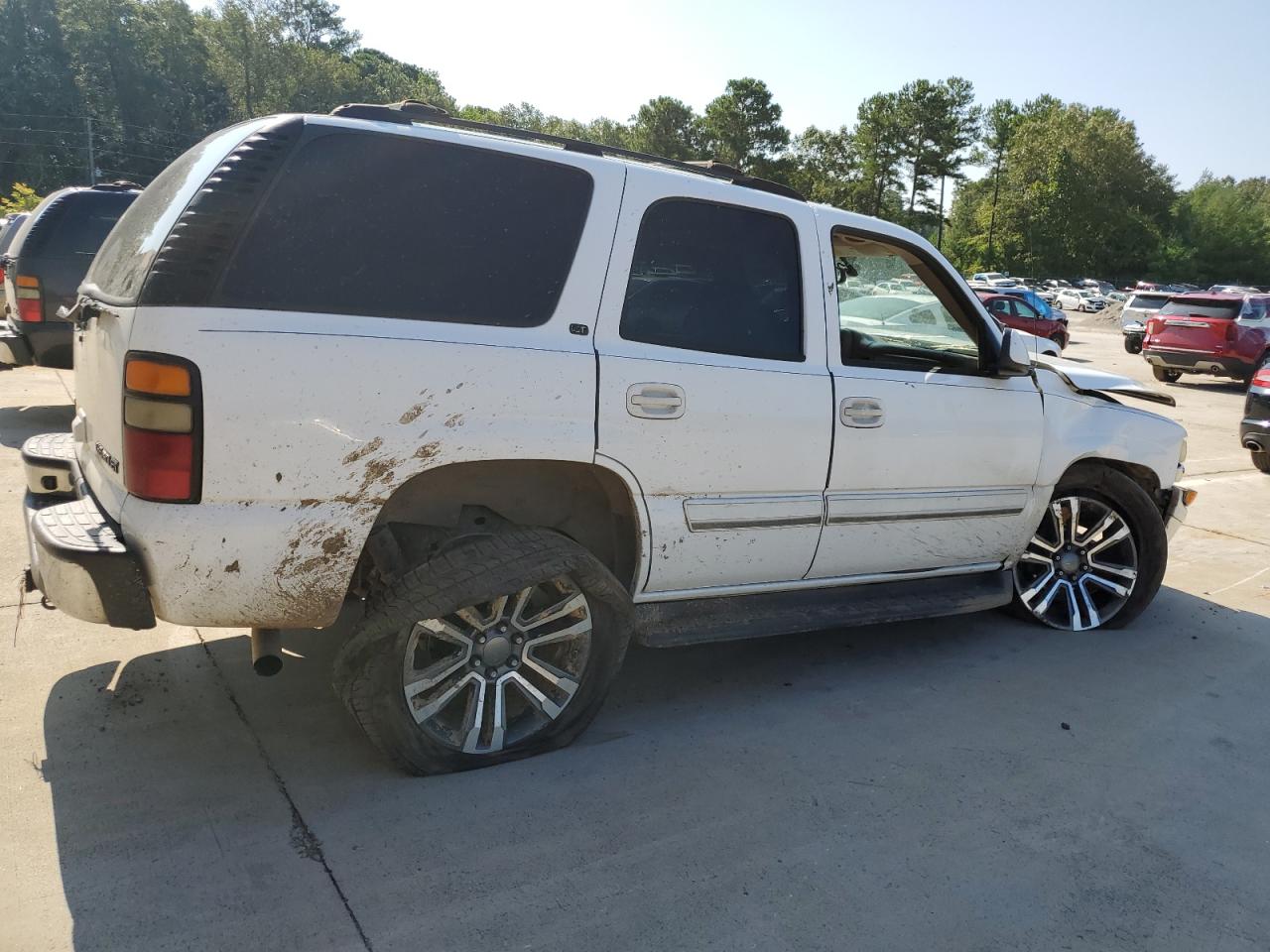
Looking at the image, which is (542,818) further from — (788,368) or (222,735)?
(788,368)

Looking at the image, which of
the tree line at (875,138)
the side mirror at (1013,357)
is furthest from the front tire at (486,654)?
the tree line at (875,138)

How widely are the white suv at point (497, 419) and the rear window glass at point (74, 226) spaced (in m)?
5.26

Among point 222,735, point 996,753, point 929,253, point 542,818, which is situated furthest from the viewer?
point 929,253

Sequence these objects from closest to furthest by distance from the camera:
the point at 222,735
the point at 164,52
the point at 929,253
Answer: the point at 222,735 < the point at 929,253 < the point at 164,52

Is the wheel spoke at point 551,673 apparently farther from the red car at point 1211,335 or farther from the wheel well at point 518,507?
the red car at point 1211,335

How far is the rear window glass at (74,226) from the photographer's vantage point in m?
7.90

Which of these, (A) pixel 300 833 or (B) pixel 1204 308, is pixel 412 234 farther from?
(B) pixel 1204 308

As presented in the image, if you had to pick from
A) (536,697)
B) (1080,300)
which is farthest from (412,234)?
(1080,300)

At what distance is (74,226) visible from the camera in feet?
26.5

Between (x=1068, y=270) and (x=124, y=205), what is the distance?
86.0 m

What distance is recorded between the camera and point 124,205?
8.38 metres

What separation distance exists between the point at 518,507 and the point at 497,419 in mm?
507

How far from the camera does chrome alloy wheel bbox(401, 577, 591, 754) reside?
312cm

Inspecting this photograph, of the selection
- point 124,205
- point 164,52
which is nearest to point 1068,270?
point 164,52
